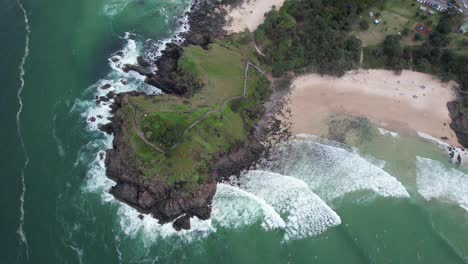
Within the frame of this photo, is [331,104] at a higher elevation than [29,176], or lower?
higher

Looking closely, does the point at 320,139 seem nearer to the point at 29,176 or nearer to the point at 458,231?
the point at 458,231

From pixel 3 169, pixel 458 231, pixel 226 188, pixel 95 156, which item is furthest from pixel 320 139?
pixel 3 169

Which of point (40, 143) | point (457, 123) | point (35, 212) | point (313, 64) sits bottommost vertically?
point (35, 212)

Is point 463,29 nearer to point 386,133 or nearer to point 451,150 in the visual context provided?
point 451,150

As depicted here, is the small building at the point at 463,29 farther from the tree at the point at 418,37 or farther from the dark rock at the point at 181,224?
the dark rock at the point at 181,224

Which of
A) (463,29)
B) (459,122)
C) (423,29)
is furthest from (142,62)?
(463,29)

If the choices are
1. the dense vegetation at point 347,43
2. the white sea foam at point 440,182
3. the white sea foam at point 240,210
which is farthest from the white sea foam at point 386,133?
the white sea foam at point 240,210

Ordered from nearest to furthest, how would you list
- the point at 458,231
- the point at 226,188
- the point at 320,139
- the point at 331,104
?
the point at 458,231 < the point at 226,188 < the point at 320,139 < the point at 331,104
